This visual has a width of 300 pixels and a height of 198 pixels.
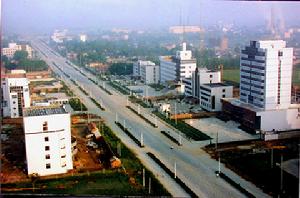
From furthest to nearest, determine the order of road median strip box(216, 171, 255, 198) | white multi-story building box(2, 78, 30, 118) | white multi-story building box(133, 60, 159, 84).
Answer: white multi-story building box(133, 60, 159, 84)
white multi-story building box(2, 78, 30, 118)
road median strip box(216, 171, 255, 198)

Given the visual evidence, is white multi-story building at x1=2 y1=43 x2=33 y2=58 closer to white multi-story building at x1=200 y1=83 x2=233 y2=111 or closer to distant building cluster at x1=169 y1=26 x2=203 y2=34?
distant building cluster at x1=169 y1=26 x2=203 y2=34

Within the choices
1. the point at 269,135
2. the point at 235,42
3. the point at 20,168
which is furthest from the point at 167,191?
the point at 235,42

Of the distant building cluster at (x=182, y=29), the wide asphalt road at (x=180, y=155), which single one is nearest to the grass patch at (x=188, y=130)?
the wide asphalt road at (x=180, y=155)

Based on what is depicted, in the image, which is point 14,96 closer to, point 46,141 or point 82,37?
point 46,141

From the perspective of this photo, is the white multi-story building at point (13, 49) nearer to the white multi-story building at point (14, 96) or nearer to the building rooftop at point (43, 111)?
the white multi-story building at point (14, 96)

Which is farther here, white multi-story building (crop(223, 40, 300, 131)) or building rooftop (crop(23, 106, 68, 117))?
white multi-story building (crop(223, 40, 300, 131))

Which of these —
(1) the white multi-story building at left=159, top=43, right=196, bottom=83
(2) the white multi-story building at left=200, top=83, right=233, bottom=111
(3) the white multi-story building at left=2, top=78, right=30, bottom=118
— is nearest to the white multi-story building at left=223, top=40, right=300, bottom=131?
(2) the white multi-story building at left=200, top=83, right=233, bottom=111

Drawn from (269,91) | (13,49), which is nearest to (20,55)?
(13,49)
